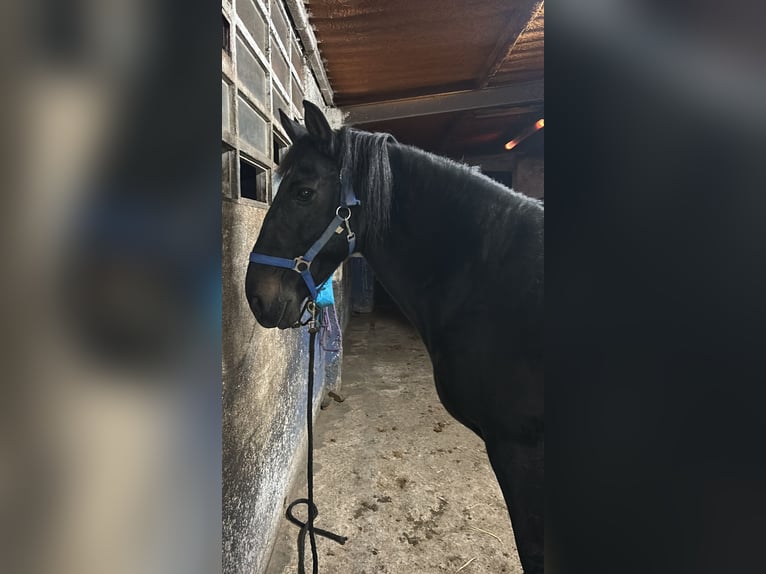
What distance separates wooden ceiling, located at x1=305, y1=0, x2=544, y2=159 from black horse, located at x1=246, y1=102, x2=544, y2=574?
39.8 inches

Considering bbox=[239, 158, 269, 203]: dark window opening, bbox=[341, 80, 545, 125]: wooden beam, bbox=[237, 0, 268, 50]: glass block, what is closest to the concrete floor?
bbox=[239, 158, 269, 203]: dark window opening

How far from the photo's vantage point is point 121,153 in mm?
229

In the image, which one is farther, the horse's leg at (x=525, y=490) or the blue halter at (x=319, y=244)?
the blue halter at (x=319, y=244)

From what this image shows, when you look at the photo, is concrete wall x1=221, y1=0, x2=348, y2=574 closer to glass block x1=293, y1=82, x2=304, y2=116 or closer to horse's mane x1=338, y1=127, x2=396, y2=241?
glass block x1=293, y1=82, x2=304, y2=116

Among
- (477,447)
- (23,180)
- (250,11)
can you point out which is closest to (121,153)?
(23,180)

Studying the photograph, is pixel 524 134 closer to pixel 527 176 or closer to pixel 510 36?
pixel 527 176

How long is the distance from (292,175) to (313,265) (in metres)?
0.30

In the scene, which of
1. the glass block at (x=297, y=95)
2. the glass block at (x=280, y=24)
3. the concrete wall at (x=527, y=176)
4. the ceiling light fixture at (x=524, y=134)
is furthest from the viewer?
the concrete wall at (x=527, y=176)

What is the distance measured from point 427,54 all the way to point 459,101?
33.3 inches

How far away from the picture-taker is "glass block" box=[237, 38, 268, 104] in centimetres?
123

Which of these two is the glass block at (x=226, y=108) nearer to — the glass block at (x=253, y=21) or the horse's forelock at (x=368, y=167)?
the horse's forelock at (x=368, y=167)

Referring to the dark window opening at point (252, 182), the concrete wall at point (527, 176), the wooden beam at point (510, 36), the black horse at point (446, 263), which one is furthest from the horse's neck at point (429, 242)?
the concrete wall at point (527, 176)

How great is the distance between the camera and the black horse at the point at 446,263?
104cm

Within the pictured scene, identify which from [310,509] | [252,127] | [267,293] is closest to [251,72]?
[252,127]
